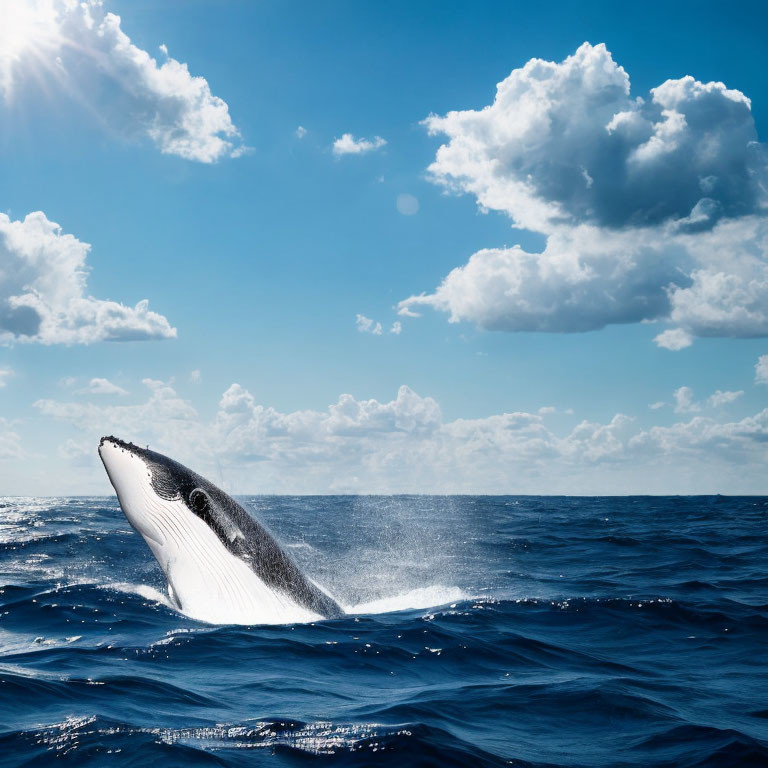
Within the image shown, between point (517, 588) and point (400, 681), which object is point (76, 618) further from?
point (517, 588)

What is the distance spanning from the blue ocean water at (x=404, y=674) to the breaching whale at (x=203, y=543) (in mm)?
571

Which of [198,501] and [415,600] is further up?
[198,501]

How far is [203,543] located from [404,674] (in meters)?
3.92

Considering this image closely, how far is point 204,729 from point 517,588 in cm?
1222

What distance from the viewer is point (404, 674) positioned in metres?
10.2

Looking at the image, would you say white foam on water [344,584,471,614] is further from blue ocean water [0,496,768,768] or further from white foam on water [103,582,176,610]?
white foam on water [103,582,176,610]

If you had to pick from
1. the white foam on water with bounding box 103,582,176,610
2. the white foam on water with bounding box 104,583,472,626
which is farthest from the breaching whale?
the white foam on water with bounding box 103,582,176,610

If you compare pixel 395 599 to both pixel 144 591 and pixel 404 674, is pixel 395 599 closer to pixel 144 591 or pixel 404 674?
pixel 144 591

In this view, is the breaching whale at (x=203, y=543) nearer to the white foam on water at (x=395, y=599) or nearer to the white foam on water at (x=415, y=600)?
the white foam on water at (x=395, y=599)

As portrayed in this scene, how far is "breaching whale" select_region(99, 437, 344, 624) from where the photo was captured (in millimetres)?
11844

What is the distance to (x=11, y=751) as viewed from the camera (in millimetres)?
6566

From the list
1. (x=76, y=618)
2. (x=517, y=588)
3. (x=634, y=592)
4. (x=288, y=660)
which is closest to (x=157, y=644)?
(x=288, y=660)

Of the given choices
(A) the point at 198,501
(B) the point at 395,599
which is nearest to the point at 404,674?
(A) the point at 198,501

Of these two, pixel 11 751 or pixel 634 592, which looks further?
pixel 634 592
